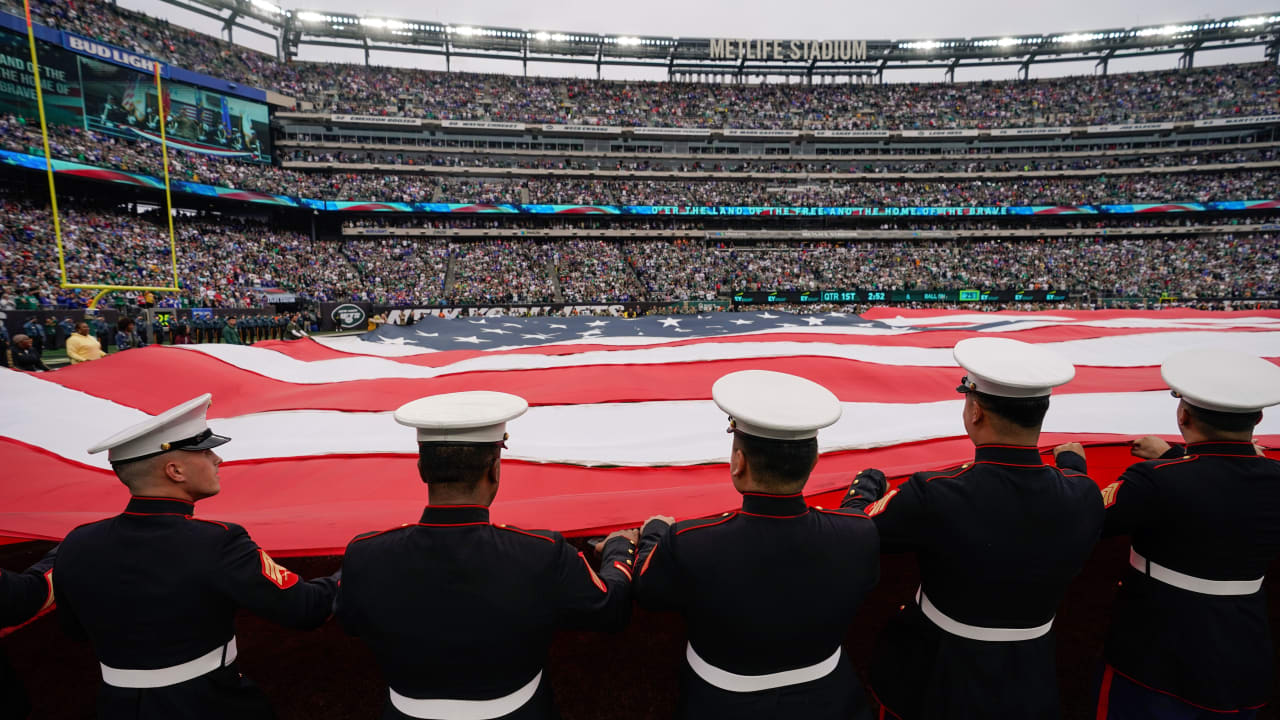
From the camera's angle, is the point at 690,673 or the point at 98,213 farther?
the point at 98,213

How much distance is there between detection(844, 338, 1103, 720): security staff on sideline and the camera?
142cm

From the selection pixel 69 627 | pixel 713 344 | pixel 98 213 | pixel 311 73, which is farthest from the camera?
pixel 311 73

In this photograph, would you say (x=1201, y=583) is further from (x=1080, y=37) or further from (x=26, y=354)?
(x=1080, y=37)

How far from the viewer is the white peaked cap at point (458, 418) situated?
1.24 meters

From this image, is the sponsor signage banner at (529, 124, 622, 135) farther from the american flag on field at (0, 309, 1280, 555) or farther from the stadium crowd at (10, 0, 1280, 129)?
the american flag on field at (0, 309, 1280, 555)

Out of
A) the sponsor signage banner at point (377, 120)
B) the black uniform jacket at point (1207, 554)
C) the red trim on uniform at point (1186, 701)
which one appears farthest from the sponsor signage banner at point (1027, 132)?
the red trim on uniform at point (1186, 701)

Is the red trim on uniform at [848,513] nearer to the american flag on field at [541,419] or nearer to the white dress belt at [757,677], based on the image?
the white dress belt at [757,677]

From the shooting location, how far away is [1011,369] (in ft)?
4.79

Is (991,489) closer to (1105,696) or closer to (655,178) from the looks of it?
(1105,696)

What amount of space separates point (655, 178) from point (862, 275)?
14984mm

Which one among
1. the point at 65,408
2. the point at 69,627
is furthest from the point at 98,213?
the point at 69,627

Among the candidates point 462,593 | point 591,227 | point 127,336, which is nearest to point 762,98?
point 591,227

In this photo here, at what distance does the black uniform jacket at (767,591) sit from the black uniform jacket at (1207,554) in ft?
3.13

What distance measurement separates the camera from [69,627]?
1.47 metres
